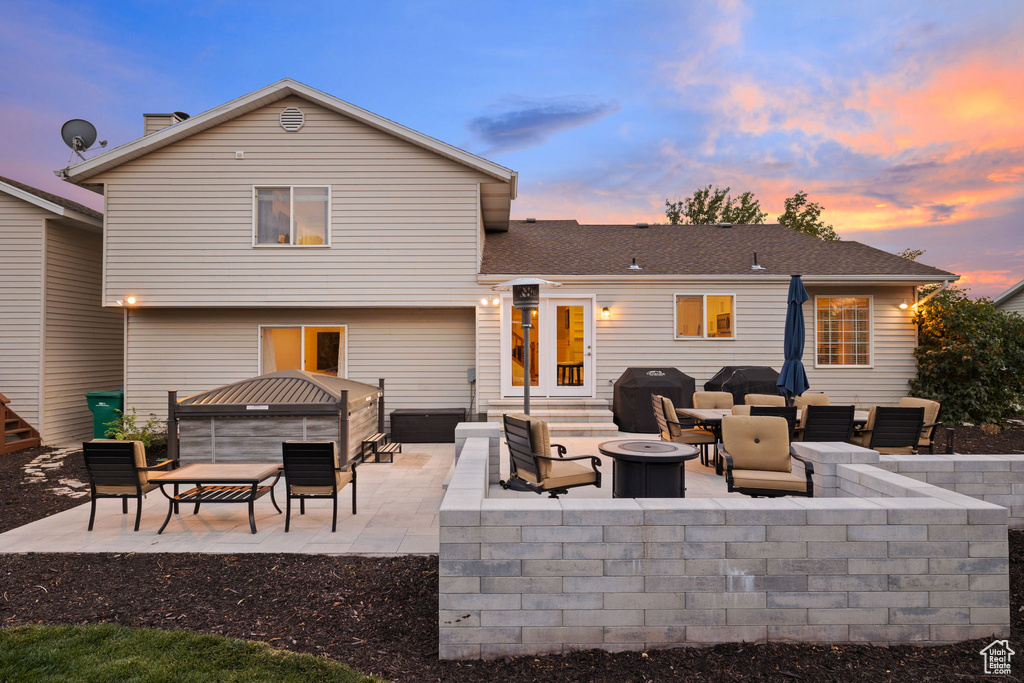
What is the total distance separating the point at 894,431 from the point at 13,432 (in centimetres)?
1462

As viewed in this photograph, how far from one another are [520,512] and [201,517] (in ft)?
14.5

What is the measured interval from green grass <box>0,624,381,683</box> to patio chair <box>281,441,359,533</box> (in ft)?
6.35

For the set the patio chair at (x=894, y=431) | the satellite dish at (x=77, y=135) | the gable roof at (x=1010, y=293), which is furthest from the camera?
the gable roof at (x=1010, y=293)

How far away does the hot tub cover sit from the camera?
24.8ft

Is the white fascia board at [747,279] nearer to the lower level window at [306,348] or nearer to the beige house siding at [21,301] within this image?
the lower level window at [306,348]

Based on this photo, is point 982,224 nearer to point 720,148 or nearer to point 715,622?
point 720,148

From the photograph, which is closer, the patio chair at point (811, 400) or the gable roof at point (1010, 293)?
the patio chair at point (811, 400)

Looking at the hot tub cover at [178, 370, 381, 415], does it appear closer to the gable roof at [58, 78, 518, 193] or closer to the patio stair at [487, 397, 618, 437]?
the patio stair at [487, 397, 618, 437]

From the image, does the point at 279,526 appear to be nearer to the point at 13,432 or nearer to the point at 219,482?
the point at 219,482

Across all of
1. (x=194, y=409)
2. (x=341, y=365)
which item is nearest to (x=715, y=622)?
(x=194, y=409)

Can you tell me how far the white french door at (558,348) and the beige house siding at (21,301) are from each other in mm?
9415

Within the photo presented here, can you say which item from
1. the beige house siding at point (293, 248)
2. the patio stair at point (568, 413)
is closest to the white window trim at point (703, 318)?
the patio stair at point (568, 413)

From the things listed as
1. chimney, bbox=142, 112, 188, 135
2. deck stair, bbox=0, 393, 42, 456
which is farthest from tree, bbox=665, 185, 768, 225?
deck stair, bbox=0, 393, 42, 456

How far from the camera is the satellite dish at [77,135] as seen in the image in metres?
10.9
